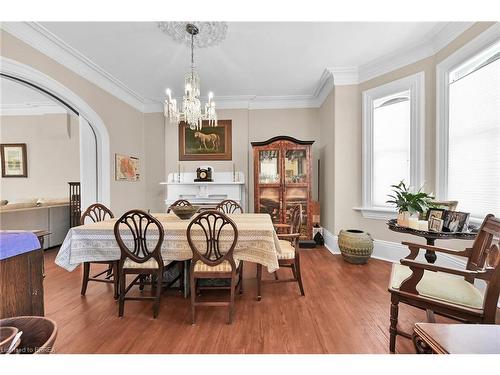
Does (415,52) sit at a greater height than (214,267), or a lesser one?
greater

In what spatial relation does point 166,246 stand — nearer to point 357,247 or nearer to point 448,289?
point 448,289

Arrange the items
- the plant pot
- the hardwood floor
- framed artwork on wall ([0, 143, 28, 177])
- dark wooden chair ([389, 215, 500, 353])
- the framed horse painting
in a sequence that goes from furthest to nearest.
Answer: framed artwork on wall ([0, 143, 28, 177]) < the framed horse painting < the plant pot < the hardwood floor < dark wooden chair ([389, 215, 500, 353])

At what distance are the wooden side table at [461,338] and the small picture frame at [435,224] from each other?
61.0 inches

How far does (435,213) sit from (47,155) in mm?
7628

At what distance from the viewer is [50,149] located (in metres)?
5.43

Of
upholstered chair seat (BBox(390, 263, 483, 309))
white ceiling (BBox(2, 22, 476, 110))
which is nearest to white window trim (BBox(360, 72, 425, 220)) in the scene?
white ceiling (BBox(2, 22, 476, 110))

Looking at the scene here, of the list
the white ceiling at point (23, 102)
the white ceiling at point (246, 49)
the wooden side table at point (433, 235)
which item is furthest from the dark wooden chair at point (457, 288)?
the white ceiling at point (23, 102)

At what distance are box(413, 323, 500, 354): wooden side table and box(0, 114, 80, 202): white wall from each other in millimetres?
6751

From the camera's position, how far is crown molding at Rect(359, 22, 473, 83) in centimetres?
256

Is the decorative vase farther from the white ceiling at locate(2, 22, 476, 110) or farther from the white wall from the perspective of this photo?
the white wall

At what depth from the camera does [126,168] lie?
172 inches

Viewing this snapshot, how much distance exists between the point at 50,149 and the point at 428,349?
741 centimetres

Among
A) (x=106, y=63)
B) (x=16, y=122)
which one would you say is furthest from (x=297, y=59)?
(x=16, y=122)

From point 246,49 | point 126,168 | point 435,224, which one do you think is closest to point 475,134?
point 435,224
